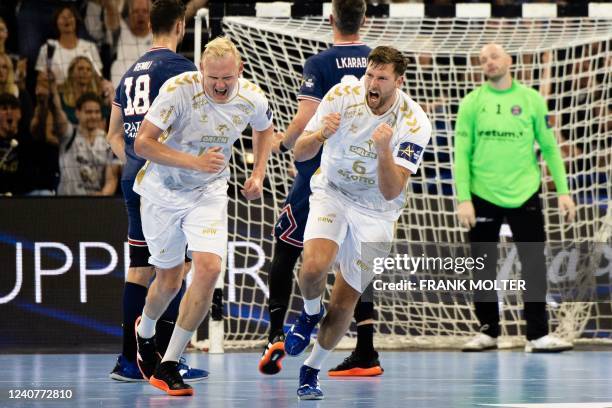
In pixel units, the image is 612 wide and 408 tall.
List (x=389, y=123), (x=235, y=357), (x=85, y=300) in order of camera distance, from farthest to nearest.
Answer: (x=85, y=300), (x=235, y=357), (x=389, y=123)

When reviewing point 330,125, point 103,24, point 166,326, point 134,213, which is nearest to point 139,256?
point 134,213

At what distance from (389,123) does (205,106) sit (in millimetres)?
999

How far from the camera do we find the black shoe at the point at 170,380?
6102 millimetres

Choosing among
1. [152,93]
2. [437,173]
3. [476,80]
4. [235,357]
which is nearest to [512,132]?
[437,173]

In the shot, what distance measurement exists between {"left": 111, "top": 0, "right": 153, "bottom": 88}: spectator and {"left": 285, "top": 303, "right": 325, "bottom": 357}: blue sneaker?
16.4 ft

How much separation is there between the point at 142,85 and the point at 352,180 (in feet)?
4.67

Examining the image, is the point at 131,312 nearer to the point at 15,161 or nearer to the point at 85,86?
the point at 15,161

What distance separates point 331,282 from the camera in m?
9.88

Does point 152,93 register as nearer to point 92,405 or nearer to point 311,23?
point 92,405

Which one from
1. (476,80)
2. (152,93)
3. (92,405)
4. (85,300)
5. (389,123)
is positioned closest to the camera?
(92,405)

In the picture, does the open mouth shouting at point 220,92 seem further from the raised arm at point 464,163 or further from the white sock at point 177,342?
the raised arm at point 464,163

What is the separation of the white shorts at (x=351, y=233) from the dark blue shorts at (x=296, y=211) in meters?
1.06

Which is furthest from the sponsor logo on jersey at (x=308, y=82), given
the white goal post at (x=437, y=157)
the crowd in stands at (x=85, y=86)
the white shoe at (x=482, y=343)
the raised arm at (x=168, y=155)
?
the white shoe at (x=482, y=343)

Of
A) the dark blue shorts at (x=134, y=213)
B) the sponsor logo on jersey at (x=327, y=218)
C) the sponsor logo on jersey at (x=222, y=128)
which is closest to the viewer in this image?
the sponsor logo on jersey at (x=327, y=218)
